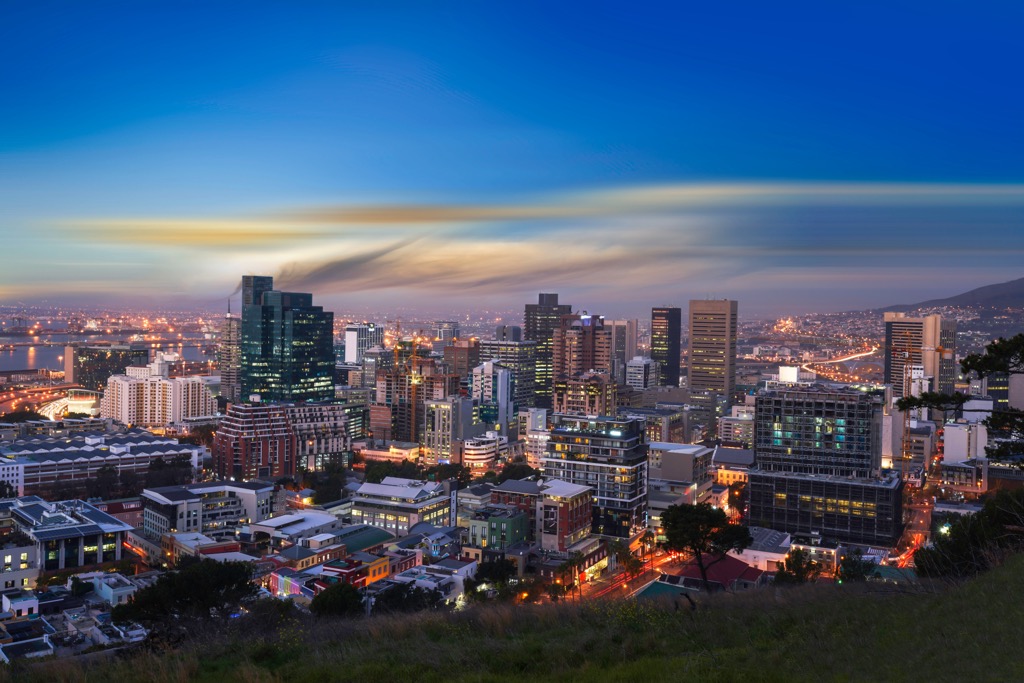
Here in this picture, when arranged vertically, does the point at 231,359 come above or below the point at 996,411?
below

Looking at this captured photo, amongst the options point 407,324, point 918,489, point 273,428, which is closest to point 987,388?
point 918,489

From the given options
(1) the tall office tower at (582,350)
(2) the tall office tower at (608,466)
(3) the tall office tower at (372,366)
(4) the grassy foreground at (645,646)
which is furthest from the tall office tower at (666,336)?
(4) the grassy foreground at (645,646)

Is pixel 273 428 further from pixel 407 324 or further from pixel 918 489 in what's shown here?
pixel 407 324

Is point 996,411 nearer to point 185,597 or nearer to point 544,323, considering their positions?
point 185,597

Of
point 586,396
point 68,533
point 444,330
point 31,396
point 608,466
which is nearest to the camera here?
point 68,533

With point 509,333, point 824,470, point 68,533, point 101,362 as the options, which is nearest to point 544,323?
point 509,333

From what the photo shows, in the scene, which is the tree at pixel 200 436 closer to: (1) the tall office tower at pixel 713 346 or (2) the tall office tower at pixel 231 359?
(2) the tall office tower at pixel 231 359
